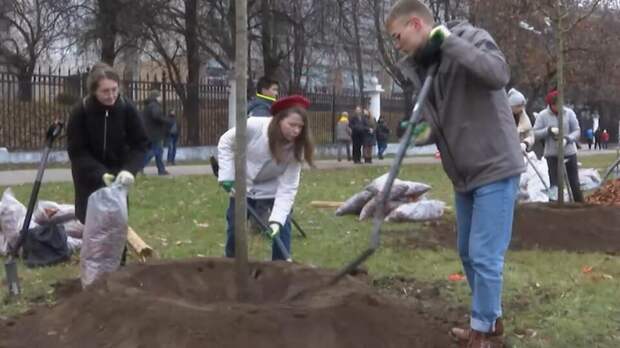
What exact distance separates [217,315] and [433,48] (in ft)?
5.06

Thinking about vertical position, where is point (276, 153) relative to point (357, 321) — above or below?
above

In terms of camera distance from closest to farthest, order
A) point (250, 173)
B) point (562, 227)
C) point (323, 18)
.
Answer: point (250, 173) < point (562, 227) < point (323, 18)

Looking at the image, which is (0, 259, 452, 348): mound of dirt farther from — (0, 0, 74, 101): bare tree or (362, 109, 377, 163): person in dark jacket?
(0, 0, 74, 101): bare tree

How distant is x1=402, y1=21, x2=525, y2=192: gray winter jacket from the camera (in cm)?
441

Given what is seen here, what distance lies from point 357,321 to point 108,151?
2456 mm

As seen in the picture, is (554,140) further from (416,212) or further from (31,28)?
(31,28)

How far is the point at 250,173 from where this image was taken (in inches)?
238

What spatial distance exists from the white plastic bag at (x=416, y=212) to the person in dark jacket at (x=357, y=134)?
574 inches

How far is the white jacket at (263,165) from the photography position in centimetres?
586

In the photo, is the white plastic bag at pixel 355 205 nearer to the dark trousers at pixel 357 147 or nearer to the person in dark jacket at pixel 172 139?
the person in dark jacket at pixel 172 139

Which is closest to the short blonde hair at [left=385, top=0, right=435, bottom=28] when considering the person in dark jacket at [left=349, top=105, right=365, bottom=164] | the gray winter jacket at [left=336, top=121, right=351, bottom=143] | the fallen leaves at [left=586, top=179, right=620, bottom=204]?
the fallen leaves at [left=586, top=179, right=620, bottom=204]

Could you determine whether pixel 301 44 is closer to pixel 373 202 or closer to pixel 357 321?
pixel 373 202

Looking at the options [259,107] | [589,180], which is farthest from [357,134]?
[259,107]

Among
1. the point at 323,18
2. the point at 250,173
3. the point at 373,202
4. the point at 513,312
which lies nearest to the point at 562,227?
the point at 373,202
